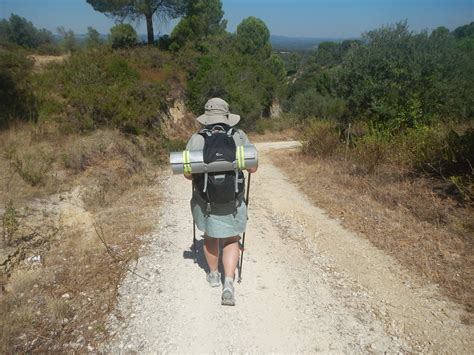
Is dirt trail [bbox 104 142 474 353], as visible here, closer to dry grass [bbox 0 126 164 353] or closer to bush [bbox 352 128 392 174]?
dry grass [bbox 0 126 164 353]

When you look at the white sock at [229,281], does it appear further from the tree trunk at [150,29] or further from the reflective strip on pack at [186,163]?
the tree trunk at [150,29]

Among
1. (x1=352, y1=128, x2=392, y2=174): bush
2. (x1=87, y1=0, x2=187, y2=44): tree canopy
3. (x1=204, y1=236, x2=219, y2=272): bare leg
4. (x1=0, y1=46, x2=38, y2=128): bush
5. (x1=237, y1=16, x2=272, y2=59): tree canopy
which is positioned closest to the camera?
(x1=204, y1=236, x2=219, y2=272): bare leg

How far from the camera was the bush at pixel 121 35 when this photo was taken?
2255 centimetres

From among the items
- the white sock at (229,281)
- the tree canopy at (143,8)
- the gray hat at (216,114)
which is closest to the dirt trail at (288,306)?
the white sock at (229,281)

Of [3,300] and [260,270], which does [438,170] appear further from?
[3,300]

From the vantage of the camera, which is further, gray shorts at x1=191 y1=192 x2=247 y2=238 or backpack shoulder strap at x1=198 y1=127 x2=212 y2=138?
gray shorts at x1=191 y1=192 x2=247 y2=238

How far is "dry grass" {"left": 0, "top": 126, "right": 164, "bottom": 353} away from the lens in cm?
309

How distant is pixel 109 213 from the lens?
5801mm

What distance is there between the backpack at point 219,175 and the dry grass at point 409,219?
263 cm

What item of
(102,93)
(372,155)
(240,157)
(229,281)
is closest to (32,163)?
(102,93)

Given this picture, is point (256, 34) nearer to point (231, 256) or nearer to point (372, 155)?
point (372, 155)

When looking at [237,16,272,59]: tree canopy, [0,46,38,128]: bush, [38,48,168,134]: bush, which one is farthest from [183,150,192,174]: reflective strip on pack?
[237,16,272,59]: tree canopy

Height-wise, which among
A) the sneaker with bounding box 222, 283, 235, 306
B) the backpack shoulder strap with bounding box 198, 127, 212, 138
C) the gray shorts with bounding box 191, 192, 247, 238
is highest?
the backpack shoulder strap with bounding box 198, 127, 212, 138

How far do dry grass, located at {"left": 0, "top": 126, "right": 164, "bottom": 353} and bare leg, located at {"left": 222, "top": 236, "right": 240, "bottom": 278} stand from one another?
3.96ft
